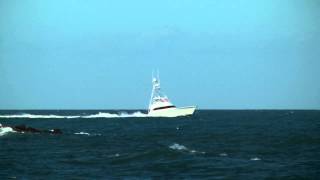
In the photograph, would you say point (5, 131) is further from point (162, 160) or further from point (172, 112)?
point (172, 112)

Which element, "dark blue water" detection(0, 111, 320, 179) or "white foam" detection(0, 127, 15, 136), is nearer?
"dark blue water" detection(0, 111, 320, 179)

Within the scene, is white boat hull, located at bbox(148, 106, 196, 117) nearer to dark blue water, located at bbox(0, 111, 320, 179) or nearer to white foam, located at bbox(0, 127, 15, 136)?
white foam, located at bbox(0, 127, 15, 136)

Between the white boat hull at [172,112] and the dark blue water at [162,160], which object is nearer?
the dark blue water at [162,160]

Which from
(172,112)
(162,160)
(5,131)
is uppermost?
(172,112)

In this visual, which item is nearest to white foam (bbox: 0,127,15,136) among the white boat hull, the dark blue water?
the dark blue water

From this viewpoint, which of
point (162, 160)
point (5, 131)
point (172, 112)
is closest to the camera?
point (162, 160)

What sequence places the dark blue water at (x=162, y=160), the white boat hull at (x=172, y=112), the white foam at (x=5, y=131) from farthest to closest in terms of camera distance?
the white boat hull at (x=172, y=112)
the white foam at (x=5, y=131)
the dark blue water at (x=162, y=160)

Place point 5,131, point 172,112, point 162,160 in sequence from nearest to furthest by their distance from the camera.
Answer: point 162,160 → point 5,131 → point 172,112

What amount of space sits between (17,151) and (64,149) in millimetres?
3843

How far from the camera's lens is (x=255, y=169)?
38.3 meters

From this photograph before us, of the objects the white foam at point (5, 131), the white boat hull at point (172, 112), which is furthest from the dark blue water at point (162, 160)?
the white boat hull at point (172, 112)

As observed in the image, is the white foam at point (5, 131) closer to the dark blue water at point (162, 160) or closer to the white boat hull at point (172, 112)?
→ the dark blue water at point (162, 160)

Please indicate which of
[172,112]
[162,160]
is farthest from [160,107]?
[162,160]

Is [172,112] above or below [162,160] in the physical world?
above
